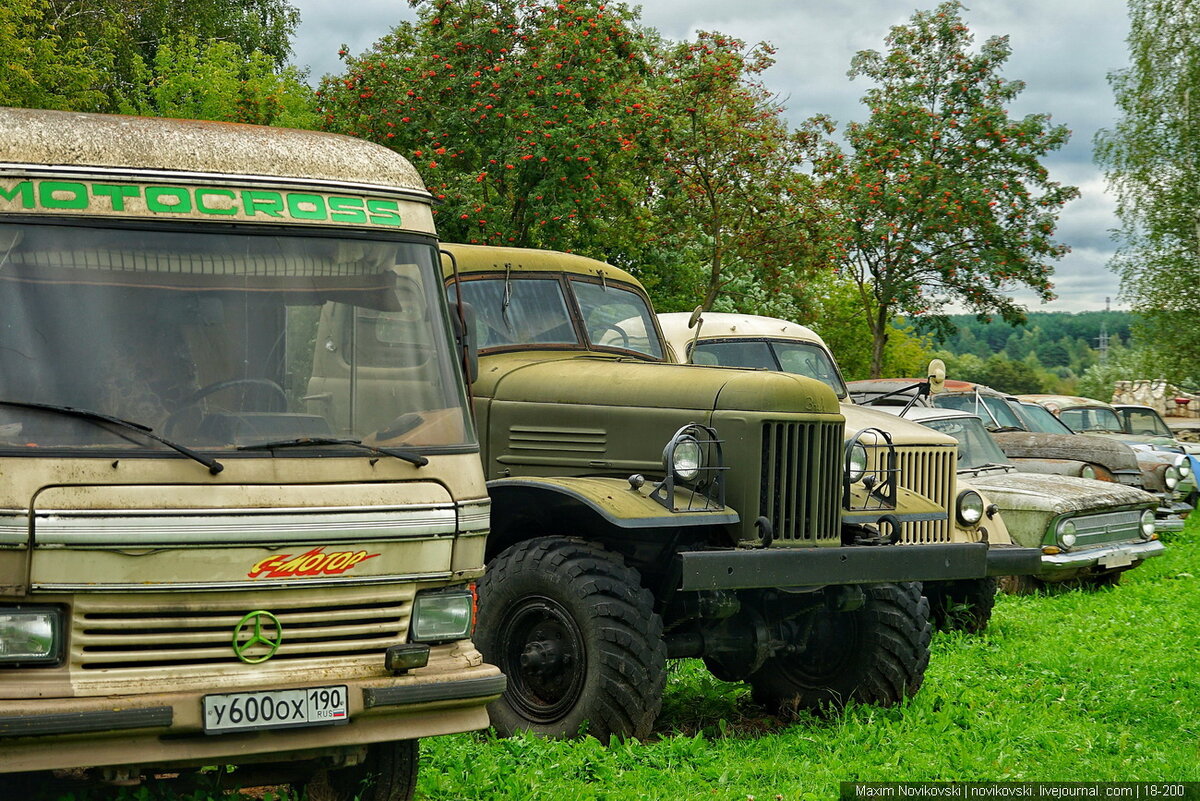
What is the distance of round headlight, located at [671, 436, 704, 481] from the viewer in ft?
23.4

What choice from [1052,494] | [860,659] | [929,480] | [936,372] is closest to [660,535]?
[860,659]

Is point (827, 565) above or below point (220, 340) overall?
below

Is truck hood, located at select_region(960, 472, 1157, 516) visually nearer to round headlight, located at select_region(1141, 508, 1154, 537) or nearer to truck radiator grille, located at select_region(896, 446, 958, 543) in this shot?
round headlight, located at select_region(1141, 508, 1154, 537)

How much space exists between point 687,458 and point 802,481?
0.68m

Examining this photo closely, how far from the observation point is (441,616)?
5199mm

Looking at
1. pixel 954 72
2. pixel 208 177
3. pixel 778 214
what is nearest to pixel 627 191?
pixel 778 214

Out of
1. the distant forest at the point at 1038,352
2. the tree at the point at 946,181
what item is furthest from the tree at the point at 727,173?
the distant forest at the point at 1038,352

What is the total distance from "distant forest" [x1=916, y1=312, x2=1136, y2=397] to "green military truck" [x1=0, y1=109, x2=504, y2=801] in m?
81.2

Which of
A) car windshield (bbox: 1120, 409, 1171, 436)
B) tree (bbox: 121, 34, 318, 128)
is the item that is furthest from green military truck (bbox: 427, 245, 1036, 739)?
tree (bbox: 121, 34, 318, 128)

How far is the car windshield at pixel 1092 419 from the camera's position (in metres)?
21.5

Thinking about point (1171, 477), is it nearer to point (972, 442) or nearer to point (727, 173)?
point (972, 442)

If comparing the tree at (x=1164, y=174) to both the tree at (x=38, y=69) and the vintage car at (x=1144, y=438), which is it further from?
the tree at (x=38, y=69)

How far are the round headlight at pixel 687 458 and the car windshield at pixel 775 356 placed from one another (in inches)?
138

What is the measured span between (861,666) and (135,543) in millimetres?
4636
